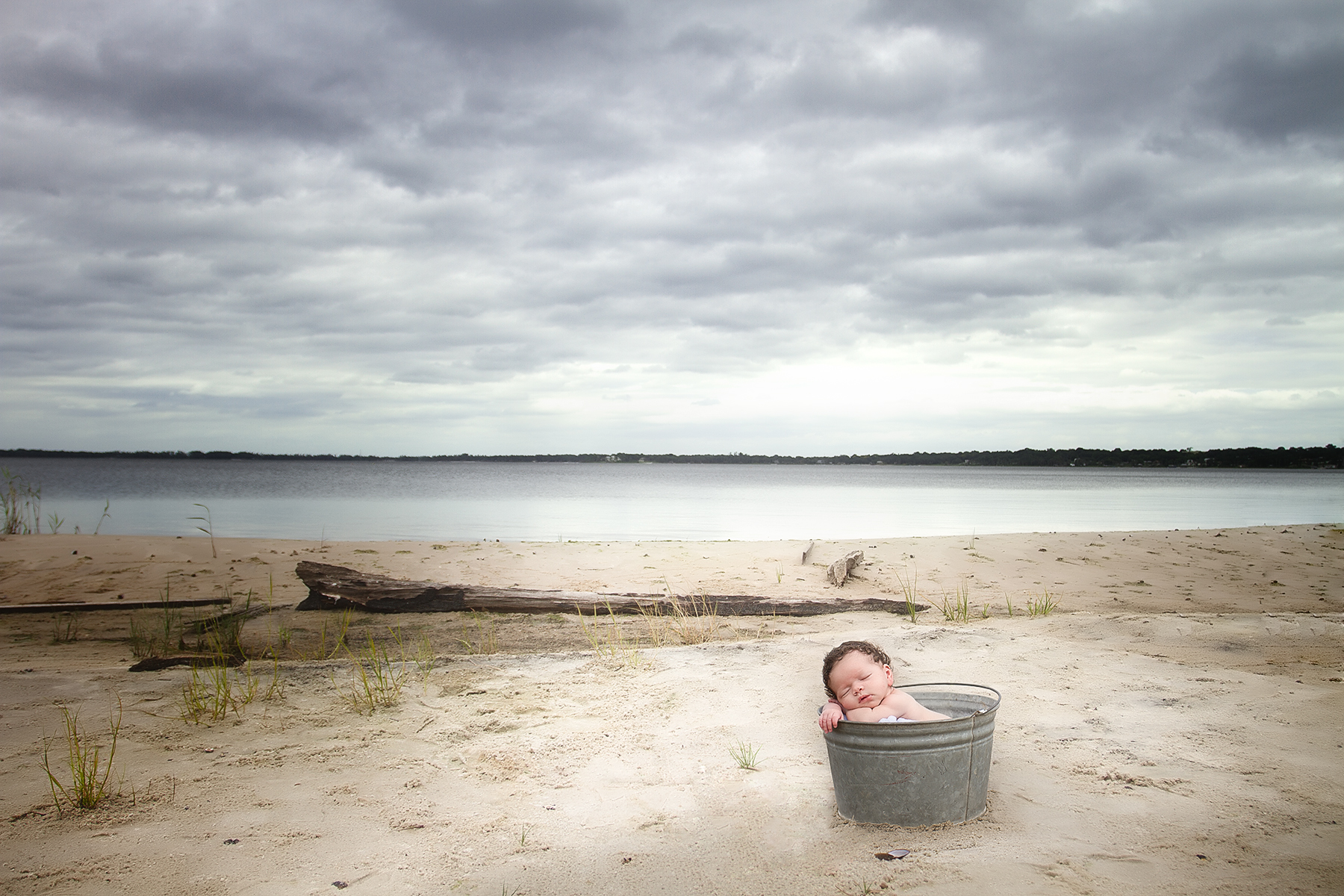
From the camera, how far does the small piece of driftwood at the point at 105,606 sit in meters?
8.25

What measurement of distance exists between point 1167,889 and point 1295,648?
14.0 feet

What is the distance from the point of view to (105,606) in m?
8.52

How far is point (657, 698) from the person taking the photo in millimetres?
4969

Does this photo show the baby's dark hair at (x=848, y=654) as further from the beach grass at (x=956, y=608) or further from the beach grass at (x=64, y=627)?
the beach grass at (x=64, y=627)

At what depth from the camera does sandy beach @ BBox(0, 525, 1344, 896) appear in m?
2.91

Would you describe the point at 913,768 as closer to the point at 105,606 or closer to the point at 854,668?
the point at 854,668

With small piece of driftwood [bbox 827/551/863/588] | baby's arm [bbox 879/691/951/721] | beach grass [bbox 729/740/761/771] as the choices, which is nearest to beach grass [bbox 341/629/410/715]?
beach grass [bbox 729/740/761/771]

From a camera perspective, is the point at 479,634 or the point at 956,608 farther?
the point at 956,608

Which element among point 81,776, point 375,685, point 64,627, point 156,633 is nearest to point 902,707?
point 375,685

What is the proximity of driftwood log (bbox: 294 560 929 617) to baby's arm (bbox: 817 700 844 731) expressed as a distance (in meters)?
4.60

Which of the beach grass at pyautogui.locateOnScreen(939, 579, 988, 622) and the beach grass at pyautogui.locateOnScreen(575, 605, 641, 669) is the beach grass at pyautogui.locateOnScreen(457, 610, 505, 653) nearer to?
the beach grass at pyautogui.locateOnScreen(575, 605, 641, 669)

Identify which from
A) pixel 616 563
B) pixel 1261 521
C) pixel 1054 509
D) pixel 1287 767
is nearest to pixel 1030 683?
pixel 1287 767

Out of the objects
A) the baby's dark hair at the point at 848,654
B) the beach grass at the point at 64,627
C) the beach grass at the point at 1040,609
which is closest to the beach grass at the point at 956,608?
the beach grass at the point at 1040,609

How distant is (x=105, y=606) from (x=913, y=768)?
30.1ft
